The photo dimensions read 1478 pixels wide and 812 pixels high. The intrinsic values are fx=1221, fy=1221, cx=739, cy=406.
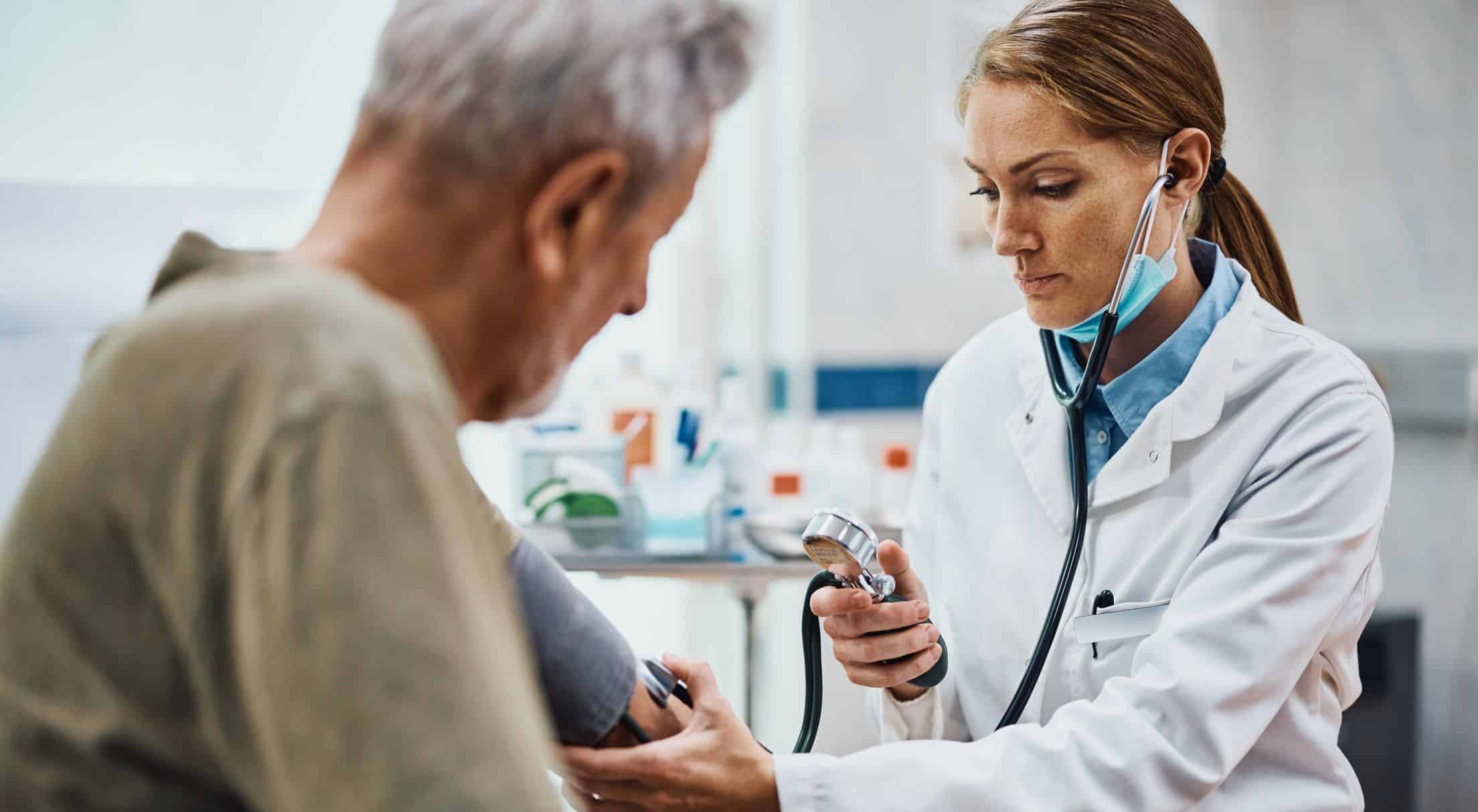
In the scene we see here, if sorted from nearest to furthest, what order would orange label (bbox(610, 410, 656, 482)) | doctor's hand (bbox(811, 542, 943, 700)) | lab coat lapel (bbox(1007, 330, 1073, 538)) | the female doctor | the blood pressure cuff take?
the blood pressure cuff
the female doctor
doctor's hand (bbox(811, 542, 943, 700))
lab coat lapel (bbox(1007, 330, 1073, 538))
orange label (bbox(610, 410, 656, 482))

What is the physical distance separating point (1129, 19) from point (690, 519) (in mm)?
1121

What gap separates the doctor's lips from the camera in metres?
1.18

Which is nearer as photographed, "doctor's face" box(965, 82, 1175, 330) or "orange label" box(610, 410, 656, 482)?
"doctor's face" box(965, 82, 1175, 330)

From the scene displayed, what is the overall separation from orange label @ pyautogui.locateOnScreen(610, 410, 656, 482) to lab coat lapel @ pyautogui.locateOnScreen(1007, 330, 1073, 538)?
98 cm

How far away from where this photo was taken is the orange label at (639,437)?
2199 mm

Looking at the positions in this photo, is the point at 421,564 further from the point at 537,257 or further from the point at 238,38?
Result: the point at 238,38

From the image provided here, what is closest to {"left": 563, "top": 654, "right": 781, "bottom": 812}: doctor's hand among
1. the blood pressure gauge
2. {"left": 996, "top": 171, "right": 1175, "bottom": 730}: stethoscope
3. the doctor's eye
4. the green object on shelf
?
the blood pressure gauge

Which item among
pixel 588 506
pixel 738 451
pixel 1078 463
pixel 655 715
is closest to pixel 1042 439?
pixel 1078 463

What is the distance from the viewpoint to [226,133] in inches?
88.4

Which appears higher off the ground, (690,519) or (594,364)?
(594,364)

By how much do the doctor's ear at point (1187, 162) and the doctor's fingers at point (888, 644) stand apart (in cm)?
49

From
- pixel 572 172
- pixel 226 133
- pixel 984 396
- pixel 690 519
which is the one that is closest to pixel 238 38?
pixel 226 133

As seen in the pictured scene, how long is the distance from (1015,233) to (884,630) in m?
0.39

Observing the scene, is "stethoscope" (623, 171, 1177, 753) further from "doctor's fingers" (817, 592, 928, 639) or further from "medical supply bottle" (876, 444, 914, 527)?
"medical supply bottle" (876, 444, 914, 527)
